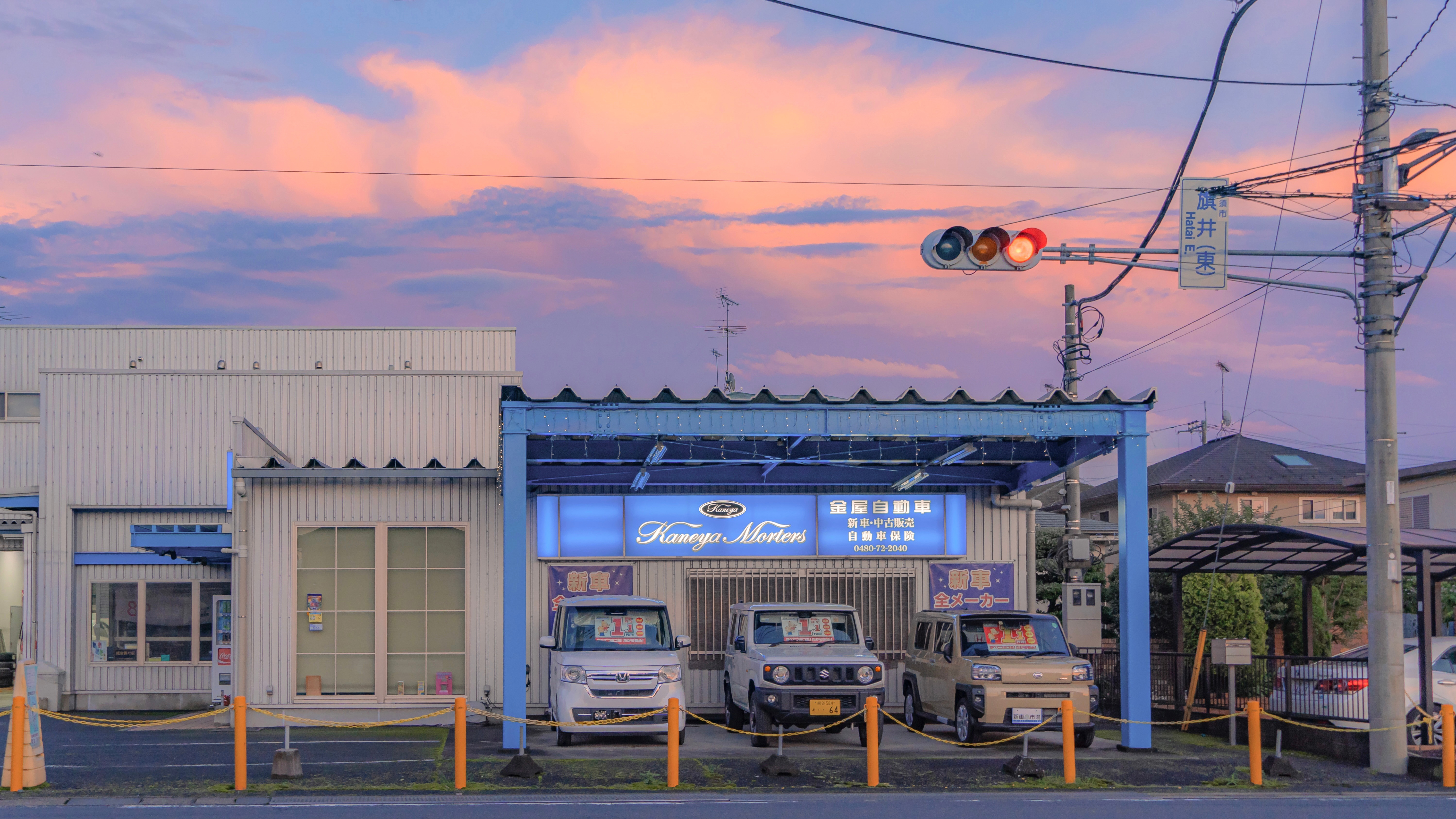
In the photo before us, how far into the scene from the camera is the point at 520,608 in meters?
16.0

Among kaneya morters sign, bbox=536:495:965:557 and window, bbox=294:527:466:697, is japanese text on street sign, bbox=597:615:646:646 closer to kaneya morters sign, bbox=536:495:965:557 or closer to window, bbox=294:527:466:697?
kaneya morters sign, bbox=536:495:965:557

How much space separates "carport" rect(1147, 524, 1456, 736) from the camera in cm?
1622

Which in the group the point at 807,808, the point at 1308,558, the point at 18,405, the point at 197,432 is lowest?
the point at 807,808

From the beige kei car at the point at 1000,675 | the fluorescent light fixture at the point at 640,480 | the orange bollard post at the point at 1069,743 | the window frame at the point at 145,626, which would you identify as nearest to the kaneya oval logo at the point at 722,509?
the fluorescent light fixture at the point at 640,480

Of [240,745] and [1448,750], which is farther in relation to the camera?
[1448,750]

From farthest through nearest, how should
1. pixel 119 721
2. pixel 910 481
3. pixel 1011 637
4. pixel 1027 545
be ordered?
pixel 1027 545 → pixel 910 481 → pixel 119 721 → pixel 1011 637

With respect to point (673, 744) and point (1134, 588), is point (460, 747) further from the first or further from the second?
point (1134, 588)

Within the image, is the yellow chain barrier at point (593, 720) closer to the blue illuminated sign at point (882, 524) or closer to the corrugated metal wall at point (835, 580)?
the corrugated metal wall at point (835, 580)

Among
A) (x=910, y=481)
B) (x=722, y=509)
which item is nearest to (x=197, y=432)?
(x=722, y=509)

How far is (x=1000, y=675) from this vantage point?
1666 cm

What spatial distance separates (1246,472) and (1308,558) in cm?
2697

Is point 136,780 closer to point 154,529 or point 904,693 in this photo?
point 154,529

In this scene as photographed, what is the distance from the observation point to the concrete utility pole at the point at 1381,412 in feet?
51.1

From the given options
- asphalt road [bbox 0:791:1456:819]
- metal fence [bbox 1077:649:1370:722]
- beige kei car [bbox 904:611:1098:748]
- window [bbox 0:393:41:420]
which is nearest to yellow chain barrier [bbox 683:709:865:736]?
beige kei car [bbox 904:611:1098:748]
